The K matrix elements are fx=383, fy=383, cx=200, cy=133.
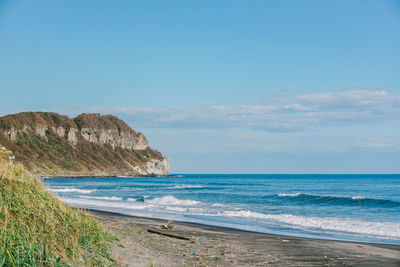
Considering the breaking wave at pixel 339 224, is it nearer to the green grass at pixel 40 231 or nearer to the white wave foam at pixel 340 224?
the white wave foam at pixel 340 224

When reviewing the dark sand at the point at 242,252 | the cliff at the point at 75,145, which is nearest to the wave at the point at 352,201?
the dark sand at the point at 242,252

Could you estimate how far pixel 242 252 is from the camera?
1184 centimetres

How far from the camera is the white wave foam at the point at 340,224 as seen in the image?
18344 mm

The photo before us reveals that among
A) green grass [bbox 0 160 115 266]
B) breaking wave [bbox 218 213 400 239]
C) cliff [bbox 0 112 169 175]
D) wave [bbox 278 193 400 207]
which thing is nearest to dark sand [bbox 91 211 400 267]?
green grass [bbox 0 160 115 266]

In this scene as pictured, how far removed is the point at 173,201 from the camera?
3803 cm

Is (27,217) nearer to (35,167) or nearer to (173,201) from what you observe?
(173,201)

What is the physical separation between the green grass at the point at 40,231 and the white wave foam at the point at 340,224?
13.7 metres

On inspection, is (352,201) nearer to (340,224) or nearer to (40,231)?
(340,224)

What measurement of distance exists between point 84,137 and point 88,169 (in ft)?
80.5

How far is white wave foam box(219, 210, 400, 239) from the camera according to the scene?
18.3 metres

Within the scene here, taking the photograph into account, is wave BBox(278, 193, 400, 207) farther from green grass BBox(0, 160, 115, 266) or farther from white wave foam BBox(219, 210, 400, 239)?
green grass BBox(0, 160, 115, 266)

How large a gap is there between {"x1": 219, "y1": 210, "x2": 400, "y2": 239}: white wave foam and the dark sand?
4385 millimetres

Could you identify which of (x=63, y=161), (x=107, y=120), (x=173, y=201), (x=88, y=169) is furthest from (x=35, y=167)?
(x=173, y=201)

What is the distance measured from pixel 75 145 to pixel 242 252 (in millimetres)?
163096
